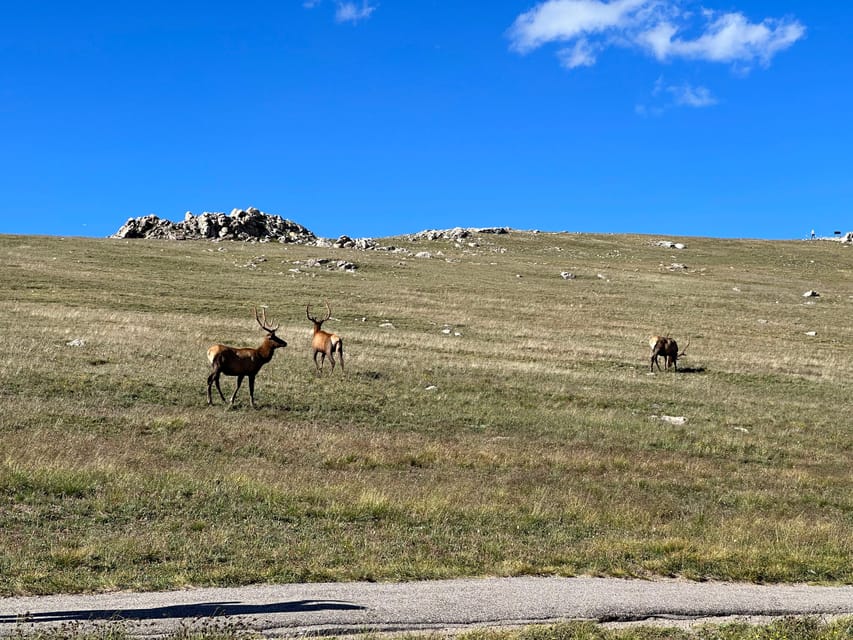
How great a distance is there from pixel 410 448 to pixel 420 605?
386 inches

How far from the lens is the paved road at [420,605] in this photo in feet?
25.8

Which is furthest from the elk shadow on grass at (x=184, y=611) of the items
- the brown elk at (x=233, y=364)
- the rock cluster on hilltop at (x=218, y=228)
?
the rock cluster on hilltop at (x=218, y=228)

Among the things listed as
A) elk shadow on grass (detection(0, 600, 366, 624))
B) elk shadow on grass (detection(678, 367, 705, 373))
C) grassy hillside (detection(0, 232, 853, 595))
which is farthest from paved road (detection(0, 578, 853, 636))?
elk shadow on grass (detection(678, 367, 705, 373))

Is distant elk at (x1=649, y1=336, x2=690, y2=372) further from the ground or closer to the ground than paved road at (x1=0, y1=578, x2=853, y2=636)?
further from the ground

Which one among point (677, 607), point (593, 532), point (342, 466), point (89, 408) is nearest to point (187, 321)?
point (89, 408)

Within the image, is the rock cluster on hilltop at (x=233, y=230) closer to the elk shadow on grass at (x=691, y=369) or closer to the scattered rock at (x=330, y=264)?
the scattered rock at (x=330, y=264)

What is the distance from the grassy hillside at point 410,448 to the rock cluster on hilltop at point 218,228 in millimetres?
54550

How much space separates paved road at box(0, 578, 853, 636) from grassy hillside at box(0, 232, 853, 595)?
0.46m

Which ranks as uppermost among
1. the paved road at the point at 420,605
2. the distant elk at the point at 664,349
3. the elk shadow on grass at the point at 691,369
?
the distant elk at the point at 664,349

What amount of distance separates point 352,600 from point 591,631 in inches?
103

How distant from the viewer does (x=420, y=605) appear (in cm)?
864

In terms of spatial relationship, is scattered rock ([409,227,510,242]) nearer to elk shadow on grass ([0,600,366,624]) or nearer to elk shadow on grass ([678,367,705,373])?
elk shadow on grass ([678,367,705,373])

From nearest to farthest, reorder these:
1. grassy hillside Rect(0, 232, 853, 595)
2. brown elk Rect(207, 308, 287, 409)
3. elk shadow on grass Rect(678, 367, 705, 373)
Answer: grassy hillside Rect(0, 232, 853, 595) → brown elk Rect(207, 308, 287, 409) → elk shadow on grass Rect(678, 367, 705, 373)

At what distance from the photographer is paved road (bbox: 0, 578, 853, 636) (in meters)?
7.88
